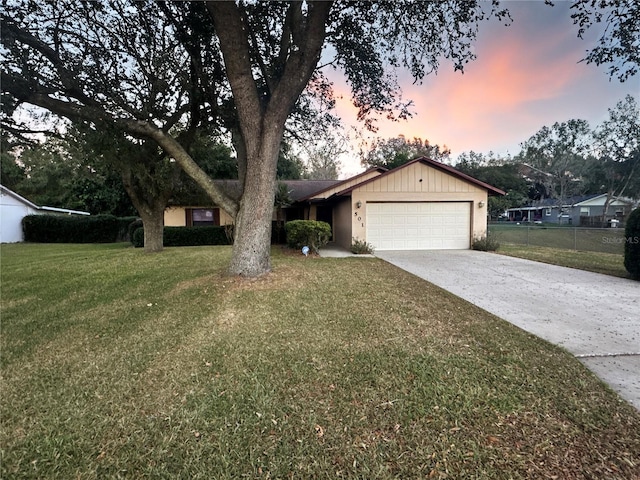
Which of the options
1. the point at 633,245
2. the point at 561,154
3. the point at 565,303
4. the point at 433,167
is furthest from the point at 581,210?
the point at 565,303

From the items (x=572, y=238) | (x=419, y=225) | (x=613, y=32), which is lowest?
(x=572, y=238)

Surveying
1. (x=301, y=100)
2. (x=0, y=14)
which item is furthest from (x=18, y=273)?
(x=301, y=100)

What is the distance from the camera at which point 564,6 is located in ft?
20.5

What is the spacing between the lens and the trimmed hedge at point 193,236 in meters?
16.3

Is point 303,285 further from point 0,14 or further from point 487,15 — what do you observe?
point 0,14

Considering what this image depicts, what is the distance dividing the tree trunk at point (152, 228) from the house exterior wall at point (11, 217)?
14302 millimetres

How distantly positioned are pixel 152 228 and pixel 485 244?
1325 centimetres

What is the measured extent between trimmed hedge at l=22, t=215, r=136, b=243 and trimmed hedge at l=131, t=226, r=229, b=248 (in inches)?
242

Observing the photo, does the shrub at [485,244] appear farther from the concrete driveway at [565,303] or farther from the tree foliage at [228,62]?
the tree foliage at [228,62]

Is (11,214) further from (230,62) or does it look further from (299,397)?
(299,397)

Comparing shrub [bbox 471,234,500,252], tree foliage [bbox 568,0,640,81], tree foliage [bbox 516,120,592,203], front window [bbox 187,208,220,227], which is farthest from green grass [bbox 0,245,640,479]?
tree foliage [bbox 516,120,592,203]

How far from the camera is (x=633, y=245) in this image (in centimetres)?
751

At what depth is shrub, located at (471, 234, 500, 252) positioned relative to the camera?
13055mm

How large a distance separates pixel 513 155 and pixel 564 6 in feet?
151
